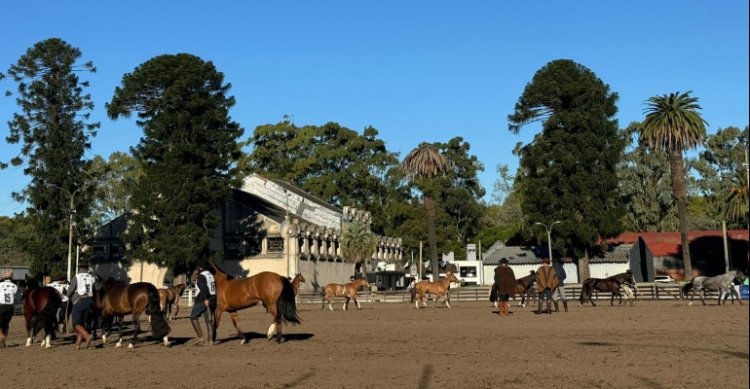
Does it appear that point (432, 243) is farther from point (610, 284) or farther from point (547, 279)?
point (547, 279)

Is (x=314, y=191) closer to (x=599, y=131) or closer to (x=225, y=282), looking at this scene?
(x=599, y=131)

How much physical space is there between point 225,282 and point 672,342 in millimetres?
9837

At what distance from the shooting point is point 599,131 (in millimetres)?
64250

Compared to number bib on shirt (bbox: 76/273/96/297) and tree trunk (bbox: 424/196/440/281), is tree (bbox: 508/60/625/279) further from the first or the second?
number bib on shirt (bbox: 76/273/96/297)

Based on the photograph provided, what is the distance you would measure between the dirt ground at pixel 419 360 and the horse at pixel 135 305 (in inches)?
18.3

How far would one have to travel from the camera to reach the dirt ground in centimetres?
1105

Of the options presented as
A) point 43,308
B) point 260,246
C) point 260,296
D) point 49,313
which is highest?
point 260,246

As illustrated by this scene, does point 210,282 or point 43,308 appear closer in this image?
point 210,282

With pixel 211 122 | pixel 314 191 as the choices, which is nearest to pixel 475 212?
pixel 314 191

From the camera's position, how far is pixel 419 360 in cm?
1366

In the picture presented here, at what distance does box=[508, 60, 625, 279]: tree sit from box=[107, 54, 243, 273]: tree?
2540cm

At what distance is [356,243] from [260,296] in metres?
55.5

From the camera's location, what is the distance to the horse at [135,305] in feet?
57.1

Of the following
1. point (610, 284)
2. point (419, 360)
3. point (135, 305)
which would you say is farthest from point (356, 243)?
point (419, 360)
